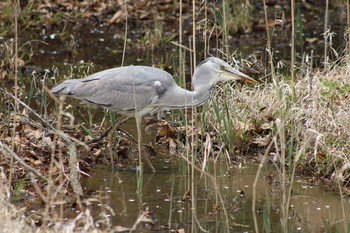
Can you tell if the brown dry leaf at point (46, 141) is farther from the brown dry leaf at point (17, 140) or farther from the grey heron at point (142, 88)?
the grey heron at point (142, 88)

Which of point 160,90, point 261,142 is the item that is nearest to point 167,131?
point 160,90

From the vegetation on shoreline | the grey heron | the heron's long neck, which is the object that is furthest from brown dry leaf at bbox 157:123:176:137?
the heron's long neck

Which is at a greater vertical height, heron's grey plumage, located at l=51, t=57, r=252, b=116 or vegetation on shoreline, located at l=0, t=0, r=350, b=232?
heron's grey plumage, located at l=51, t=57, r=252, b=116

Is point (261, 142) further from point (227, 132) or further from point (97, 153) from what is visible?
point (97, 153)

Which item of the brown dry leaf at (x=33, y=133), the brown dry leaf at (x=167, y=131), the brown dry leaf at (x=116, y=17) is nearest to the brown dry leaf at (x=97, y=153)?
the brown dry leaf at (x=33, y=133)

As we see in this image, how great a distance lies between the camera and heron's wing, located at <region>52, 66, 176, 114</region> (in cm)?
691

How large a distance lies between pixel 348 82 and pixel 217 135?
54.8 inches

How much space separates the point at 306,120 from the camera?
278 inches

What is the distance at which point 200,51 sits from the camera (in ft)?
35.1

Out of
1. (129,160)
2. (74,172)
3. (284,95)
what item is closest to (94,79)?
(129,160)

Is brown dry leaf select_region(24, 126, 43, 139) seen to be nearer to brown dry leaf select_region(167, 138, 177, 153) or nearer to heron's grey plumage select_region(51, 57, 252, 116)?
heron's grey plumage select_region(51, 57, 252, 116)

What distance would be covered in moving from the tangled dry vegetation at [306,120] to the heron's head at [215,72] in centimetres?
36

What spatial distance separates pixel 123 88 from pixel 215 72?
79 cm

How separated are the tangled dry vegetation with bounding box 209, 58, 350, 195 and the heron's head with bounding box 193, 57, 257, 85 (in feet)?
1.20
